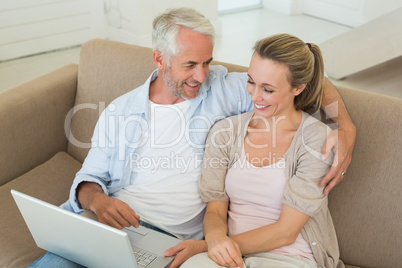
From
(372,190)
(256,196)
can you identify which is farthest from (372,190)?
(256,196)

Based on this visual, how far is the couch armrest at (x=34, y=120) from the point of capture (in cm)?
199

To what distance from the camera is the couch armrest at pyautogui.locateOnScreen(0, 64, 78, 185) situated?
1.99m

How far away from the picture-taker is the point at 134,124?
1.75 meters

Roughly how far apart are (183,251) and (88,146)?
2.62 feet

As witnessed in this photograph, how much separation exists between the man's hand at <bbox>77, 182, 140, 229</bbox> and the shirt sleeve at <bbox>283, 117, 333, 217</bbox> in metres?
0.45

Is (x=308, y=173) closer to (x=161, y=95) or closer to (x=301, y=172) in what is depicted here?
(x=301, y=172)

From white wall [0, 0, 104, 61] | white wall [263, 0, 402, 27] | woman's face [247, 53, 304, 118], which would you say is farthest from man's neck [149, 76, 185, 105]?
white wall [263, 0, 402, 27]

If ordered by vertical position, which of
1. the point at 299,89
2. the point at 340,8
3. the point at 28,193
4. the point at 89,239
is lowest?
the point at 340,8

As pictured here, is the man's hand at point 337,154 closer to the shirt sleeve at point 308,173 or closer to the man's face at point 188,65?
the shirt sleeve at point 308,173

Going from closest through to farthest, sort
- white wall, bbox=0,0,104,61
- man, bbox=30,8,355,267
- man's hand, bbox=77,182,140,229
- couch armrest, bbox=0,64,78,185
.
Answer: man's hand, bbox=77,182,140,229 → man, bbox=30,8,355,267 → couch armrest, bbox=0,64,78,185 → white wall, bbox=0,0,104,61

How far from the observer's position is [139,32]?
14.3 ft

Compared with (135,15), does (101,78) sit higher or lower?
higher

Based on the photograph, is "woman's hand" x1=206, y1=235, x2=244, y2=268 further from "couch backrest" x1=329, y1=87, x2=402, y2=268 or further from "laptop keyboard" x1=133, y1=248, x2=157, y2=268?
"couch backrest" x1=329, y1=87, x2=402, y2=268

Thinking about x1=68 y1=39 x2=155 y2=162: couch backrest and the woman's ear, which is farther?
x1=68 y1=39 x2=155 y2=162: couch backrest
